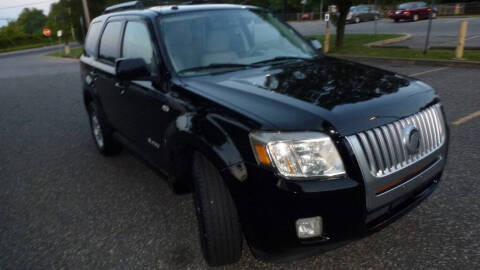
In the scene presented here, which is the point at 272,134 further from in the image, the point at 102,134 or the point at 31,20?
the point at 31,20

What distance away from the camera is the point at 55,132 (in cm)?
666

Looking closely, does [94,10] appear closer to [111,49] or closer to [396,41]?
[396,41]

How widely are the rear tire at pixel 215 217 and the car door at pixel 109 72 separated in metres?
1.79

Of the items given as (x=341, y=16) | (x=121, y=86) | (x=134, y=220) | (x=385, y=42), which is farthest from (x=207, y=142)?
(x=385, y=42)

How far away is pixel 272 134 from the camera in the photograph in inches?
82.2

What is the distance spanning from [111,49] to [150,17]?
1.04 m

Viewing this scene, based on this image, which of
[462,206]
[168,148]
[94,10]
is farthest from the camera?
[94,10]

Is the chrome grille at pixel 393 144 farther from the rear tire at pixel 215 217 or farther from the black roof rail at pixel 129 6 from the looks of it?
the black roof rail at pixel 129 6

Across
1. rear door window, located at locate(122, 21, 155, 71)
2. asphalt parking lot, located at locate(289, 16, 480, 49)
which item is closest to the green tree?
asphalt parking lot, located at locate(289, 16, 480, 49)

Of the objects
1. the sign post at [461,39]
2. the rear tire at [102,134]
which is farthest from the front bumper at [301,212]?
the sign post at [461,39]

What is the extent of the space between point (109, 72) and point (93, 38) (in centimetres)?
107

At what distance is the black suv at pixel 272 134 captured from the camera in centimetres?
208

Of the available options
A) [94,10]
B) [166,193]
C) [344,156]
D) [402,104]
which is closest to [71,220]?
[166,193]

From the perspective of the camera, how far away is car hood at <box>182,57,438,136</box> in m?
2.13
